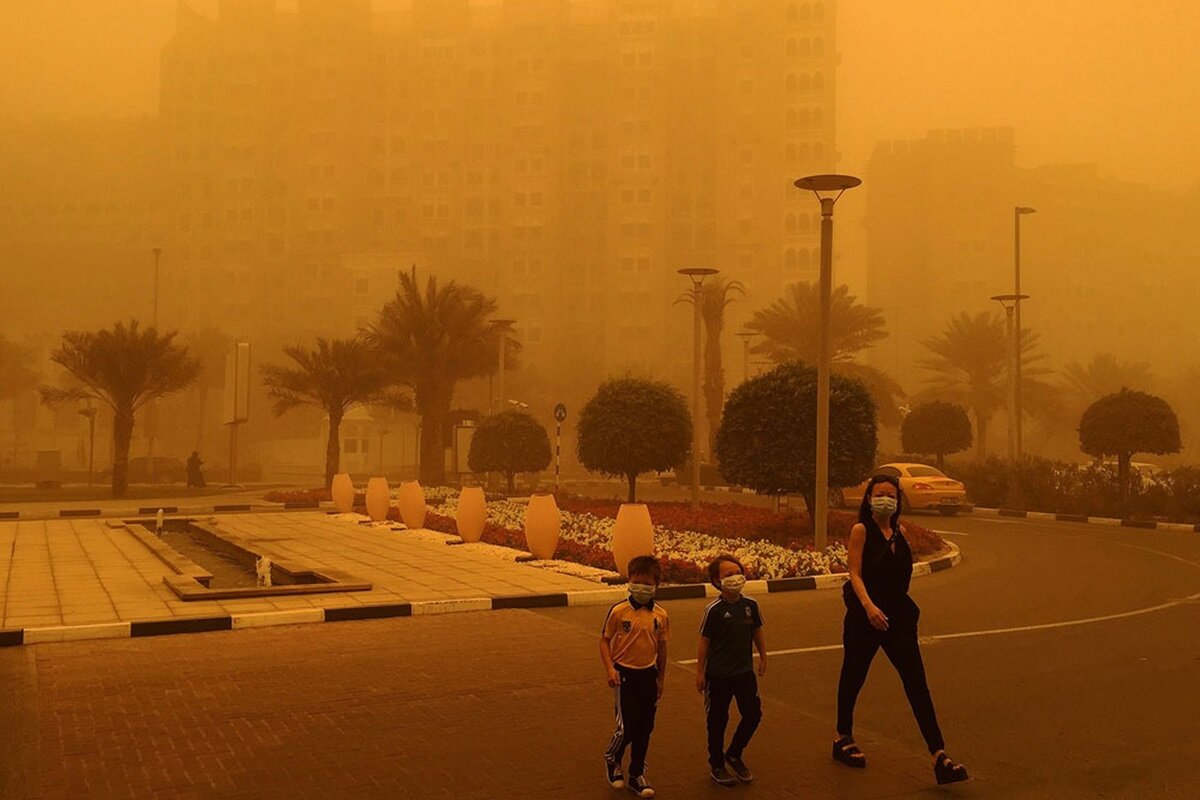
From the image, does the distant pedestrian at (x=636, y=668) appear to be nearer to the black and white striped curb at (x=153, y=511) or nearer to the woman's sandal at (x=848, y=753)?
the woman's sandal at (x=848, y=753)

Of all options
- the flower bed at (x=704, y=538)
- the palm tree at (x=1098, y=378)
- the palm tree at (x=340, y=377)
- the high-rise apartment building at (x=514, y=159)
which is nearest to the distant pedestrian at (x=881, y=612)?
the flower bed at (x=704, y=538)

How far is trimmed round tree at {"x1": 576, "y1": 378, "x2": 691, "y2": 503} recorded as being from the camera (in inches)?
1046

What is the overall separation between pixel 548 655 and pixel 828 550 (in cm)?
890

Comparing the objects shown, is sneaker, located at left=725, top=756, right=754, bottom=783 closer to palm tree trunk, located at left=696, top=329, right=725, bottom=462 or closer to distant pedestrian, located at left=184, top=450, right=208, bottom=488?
distant pedestrian, located at left=184, top=450, right=208, bottom=488

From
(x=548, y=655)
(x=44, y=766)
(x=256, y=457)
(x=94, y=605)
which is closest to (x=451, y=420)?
(x=94, y=605)

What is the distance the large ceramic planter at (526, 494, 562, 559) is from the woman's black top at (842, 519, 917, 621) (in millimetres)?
10921

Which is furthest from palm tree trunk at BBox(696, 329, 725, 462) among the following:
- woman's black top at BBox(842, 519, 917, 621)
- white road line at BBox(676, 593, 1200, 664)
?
woman's black top at BBox(842, 519, 917, 621)

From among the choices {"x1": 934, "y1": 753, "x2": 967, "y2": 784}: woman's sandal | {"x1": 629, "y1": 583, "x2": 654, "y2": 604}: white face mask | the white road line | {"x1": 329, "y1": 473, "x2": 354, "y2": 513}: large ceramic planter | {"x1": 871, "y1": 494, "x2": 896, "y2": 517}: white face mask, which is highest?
{"x1": 871, "y1": 494, "x2": 896, "y2": 517}: white face mask

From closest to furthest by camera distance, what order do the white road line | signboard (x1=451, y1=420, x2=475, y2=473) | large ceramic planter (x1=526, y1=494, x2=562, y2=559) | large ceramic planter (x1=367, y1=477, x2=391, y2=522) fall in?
the white road line → large ceramic planter (x1=526, y1=494, x2=562, y2=559) → large ceramic planter (x1=367, y1=477, x2=391, y2=522) → signboard (x1=451, y1=420, x2=475, y2=473)

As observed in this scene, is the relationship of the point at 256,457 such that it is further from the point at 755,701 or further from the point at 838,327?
the point at 755,701

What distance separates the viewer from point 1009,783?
6199mm

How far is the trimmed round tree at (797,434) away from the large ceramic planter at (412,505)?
6.73 metres

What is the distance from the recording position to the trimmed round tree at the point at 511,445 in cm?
3334

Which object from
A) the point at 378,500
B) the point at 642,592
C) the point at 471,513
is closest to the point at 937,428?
the point at 378,500
